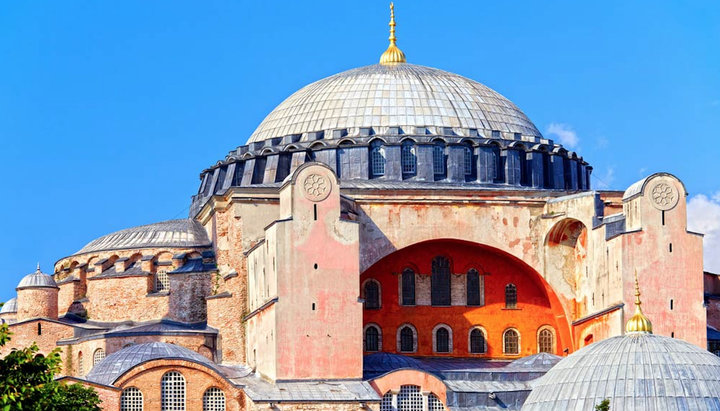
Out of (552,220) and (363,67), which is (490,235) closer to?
(552,220)

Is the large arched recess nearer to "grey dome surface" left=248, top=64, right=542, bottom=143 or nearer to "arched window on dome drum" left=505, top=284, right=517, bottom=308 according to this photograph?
"arched window on dome drum" left=505, top=284, right=517, bottom=308

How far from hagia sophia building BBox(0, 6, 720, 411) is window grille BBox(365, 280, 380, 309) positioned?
0.17 feet

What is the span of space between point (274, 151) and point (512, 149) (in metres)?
9.28

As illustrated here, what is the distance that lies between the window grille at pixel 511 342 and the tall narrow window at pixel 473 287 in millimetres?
1591

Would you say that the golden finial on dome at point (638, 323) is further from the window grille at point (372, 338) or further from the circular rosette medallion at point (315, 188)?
the circular rosette medallion at point (315, 188)

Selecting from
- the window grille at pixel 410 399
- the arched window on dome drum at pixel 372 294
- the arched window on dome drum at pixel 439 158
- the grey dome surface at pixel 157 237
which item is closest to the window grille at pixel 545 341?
the arched window on dome drum at pixel 372 294

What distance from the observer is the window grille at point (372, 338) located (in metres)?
72.2

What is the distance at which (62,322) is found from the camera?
7375 centimetres

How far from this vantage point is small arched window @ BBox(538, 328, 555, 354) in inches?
2879

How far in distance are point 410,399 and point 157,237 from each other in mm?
15428

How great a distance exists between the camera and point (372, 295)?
72.6 meters

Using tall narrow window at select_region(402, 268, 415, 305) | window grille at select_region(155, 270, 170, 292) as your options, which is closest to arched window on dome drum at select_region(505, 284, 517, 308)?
tall narrow window at select_region(402, 268, 415, 305)

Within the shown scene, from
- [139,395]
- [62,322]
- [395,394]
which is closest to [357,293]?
[395,394]

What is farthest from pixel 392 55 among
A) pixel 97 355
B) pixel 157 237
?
pixel 97 355
